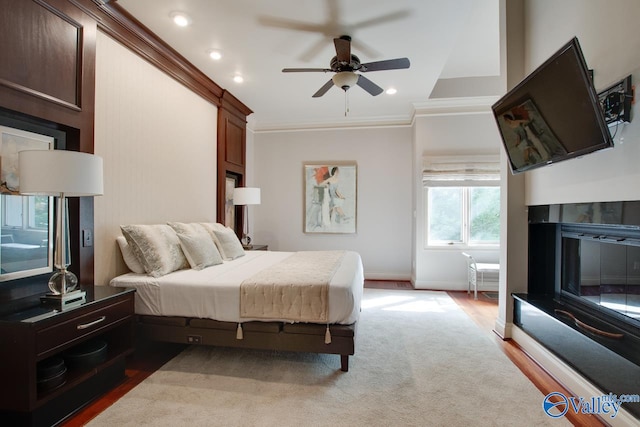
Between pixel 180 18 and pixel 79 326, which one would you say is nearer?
pixel 79 326

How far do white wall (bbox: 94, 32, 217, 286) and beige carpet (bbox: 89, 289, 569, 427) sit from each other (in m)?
1.15

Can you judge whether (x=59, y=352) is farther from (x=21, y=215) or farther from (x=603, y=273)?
(x=603, y=273)

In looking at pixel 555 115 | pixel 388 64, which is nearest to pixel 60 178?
pixel 388 64

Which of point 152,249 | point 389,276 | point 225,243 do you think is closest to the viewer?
point 152,249

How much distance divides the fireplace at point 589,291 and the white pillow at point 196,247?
288 cm

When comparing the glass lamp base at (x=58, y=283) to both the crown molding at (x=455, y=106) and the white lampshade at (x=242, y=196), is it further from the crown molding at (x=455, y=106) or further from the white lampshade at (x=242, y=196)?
the crown molding at (x=455, y=106)

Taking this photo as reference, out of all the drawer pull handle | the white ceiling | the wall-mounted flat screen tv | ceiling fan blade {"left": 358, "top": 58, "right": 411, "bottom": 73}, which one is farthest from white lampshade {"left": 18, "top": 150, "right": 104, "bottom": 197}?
the wall-mounted flat screen tv

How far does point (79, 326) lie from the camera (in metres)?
1.67

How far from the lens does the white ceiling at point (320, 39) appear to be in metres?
2.38

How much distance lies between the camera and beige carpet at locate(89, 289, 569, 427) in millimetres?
1676

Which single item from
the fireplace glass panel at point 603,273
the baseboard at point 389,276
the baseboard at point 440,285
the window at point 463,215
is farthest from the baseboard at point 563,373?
the baseboard at point 389,276

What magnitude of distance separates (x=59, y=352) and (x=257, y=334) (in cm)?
117

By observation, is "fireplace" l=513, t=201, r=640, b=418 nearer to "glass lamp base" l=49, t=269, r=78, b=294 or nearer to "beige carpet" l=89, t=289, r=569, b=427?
"beige carpet" l=89, t=289, r=569, b=427

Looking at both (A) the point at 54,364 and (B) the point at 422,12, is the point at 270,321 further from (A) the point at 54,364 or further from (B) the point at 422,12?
(B) the point at 422,12
